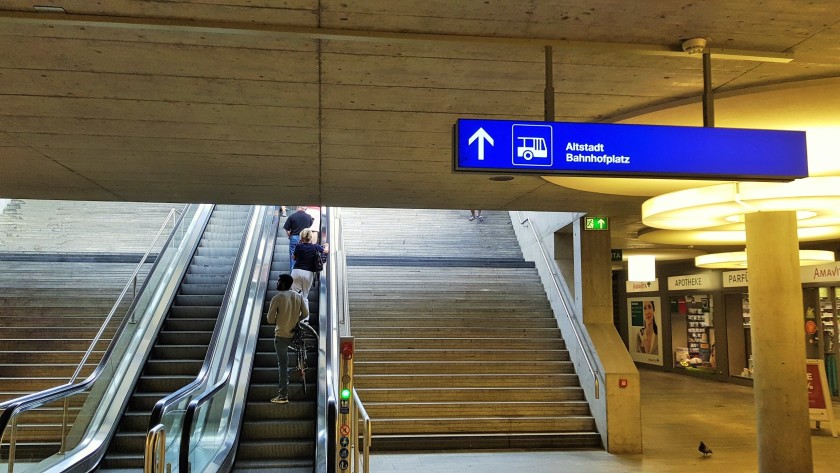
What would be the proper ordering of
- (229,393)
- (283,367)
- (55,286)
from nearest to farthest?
(229,393) → (283,367) → (55,286)

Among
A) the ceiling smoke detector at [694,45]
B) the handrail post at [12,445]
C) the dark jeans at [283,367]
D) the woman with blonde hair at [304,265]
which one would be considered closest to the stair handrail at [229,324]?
the dark jeans at [283,367]

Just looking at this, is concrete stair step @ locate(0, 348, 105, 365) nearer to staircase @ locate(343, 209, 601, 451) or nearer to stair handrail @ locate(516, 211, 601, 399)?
staircase @ locate(343, 209, 601, 451)

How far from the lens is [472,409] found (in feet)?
31.8

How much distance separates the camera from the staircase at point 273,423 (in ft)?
23.3

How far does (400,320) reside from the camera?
39.7ft

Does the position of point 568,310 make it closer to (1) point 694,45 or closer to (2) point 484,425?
(2) point 484,425

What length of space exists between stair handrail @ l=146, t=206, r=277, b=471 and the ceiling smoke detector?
4556mm

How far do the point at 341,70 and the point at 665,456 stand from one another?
703 centimetres

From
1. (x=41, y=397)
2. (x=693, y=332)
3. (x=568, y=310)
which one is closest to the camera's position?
(x=41, y=397)

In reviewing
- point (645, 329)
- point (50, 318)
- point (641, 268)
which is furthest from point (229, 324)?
point (645, 329)

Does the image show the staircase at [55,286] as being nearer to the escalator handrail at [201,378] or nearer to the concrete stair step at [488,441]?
the escalator handrail at [201,378]

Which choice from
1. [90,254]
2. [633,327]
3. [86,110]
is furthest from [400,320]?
[633,327]

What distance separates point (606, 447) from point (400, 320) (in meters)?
4.35

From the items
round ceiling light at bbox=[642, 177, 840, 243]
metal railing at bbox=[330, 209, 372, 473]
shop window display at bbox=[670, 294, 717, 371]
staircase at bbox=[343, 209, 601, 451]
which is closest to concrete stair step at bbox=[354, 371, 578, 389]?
staircase at bbox=[343, 209, 601, 451]
